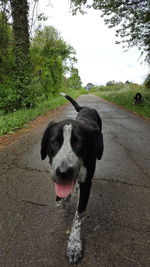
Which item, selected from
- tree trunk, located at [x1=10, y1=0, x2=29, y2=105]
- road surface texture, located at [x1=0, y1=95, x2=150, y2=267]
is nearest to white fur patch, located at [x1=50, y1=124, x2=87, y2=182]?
road surface texture, located at [x1=0, y1=95, x2=150, y2=267]

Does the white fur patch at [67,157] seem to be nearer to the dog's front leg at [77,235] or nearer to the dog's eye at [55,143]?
the dog's eye at [55,143]

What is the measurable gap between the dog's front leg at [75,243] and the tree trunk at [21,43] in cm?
717

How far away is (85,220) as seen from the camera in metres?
1.95

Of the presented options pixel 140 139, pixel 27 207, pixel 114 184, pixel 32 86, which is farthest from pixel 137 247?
pixel 32 86

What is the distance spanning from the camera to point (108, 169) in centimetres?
317

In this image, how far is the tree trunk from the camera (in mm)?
7859

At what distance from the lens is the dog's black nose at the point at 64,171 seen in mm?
1355

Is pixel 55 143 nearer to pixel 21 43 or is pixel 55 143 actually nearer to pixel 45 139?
pixel 45 139

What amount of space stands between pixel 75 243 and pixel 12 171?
6.01 feet

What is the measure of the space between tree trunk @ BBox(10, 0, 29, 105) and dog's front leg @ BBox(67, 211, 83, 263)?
7.17m

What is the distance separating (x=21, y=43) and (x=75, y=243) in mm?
8633

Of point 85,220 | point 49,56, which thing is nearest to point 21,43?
point 49,56

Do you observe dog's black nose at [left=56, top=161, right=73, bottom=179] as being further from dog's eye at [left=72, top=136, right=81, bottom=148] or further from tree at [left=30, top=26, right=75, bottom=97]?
tree at [left=30, top=26, right=75, bottom=97]

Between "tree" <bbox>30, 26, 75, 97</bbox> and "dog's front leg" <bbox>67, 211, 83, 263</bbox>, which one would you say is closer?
"dog's front leg" <bbox>67, 211, 83, 263</bbox>
